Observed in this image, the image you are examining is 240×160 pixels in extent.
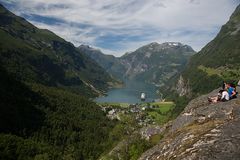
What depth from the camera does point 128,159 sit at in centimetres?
6359

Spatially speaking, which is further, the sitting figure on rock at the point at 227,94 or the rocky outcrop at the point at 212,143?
the sitting figure on rock at the point at 227,94

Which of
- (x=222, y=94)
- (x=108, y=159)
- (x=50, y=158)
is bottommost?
(x=50, y=158)

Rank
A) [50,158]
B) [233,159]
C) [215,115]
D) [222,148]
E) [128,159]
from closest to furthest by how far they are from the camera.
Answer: [233,159] → [222,148] → [215,115] → [128,159] → [50,158]

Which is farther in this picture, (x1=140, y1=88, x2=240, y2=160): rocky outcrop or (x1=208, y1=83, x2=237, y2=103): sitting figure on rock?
(x1=208, y1=83, x2=237, y2=103): sitting figure on rock

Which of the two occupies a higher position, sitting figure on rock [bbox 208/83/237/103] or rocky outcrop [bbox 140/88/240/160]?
sitting figure on rock [bbox 208/83/237/103]

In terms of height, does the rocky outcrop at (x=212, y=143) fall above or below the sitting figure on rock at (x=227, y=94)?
below

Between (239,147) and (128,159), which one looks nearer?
(239,147)

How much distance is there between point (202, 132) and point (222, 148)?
4.66 metres

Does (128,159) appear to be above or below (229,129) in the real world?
below

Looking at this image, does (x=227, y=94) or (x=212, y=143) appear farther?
(x=227, y=94)

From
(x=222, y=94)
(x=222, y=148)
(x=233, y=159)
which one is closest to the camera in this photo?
(x=233, y=159)

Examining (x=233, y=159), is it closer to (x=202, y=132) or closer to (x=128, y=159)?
(x=202, y=132)

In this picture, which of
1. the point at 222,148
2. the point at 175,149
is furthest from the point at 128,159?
the point at 222,148

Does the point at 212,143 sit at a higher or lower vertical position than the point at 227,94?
lower
